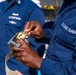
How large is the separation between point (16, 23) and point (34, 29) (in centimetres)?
131

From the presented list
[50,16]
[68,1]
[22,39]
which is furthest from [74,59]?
[50,16]

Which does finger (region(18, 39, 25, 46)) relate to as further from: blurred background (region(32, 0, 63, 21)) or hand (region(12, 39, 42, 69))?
blurred background (region(32, 0, 63, 21))

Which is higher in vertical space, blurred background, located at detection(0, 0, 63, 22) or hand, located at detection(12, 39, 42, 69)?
hand, located at detection(12, 39, 42, 69)

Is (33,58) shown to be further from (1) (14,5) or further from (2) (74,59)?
(1) (14,5)

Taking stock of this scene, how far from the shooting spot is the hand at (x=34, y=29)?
279 cm

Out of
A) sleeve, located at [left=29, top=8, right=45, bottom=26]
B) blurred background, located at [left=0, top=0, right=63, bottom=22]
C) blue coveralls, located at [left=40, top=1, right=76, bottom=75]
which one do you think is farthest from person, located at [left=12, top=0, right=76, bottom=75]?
blurred background, located at [left=0, top=0, right=63, bottom=22]

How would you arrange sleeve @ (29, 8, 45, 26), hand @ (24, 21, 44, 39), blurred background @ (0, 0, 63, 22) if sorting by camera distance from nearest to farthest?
hand @ (24, 21, 44, 39), sleeve @ (29, 8, 45, 26), blurred background @ (0, 0, 63, 22)

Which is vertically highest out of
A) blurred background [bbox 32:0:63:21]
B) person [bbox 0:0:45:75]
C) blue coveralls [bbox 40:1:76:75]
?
blue coveralls [bbox 40:1:76:75]

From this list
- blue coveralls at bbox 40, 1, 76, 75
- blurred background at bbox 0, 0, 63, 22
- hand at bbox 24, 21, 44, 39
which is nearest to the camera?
blue coveralls at bbox 40, 1, 76, 75

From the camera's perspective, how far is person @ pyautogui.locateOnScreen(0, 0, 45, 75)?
4.06m

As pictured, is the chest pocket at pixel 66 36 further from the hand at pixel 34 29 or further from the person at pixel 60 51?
the hand at pixel 34 29

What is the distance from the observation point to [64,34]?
2.46 m

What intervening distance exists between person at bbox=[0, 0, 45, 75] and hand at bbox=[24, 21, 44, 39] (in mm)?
1044

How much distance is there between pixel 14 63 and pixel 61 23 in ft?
5.58
